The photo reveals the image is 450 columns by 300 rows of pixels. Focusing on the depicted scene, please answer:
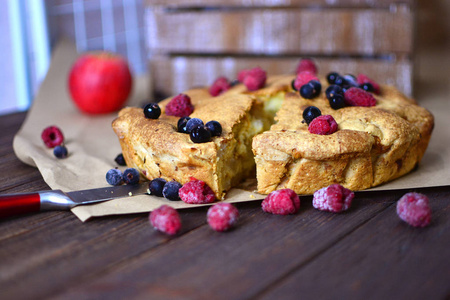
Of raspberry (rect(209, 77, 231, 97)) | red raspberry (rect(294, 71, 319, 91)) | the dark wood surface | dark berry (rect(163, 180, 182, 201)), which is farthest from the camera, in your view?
raspberry (rect(209, 77, 231, 97))

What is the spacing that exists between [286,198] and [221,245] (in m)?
0.30

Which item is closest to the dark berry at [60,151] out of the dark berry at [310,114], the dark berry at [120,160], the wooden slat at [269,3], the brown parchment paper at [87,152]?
the brown parchment paper at [87,152]

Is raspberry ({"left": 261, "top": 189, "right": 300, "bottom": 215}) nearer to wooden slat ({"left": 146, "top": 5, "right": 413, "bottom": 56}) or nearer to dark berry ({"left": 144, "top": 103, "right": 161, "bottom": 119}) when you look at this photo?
dark berry ({"left": 144, "top": 103, "right": 161, "bottom": 119})

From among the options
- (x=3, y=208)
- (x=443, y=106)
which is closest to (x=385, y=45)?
(x=443, y=106)

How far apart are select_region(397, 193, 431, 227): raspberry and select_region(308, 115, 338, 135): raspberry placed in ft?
1.17

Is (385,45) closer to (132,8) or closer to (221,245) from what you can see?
(221,245)

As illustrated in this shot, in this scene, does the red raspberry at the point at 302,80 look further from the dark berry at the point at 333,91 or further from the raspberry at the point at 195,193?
the raspberry at the point at 195,193

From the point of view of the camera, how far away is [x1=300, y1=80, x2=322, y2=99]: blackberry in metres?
1.99

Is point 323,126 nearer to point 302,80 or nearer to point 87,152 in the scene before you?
point 302,80

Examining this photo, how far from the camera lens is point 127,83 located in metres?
2.99

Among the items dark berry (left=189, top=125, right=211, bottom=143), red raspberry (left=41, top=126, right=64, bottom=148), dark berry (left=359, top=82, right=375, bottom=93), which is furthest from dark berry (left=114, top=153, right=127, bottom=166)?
dark berry (left=359, top=82, right=375, bottom=93)

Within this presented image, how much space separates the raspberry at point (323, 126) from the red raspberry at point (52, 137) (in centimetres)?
117

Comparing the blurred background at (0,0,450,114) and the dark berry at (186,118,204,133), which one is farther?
the blurred background at (0,0,450,114)

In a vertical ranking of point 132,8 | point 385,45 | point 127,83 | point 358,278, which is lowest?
point 358,278
